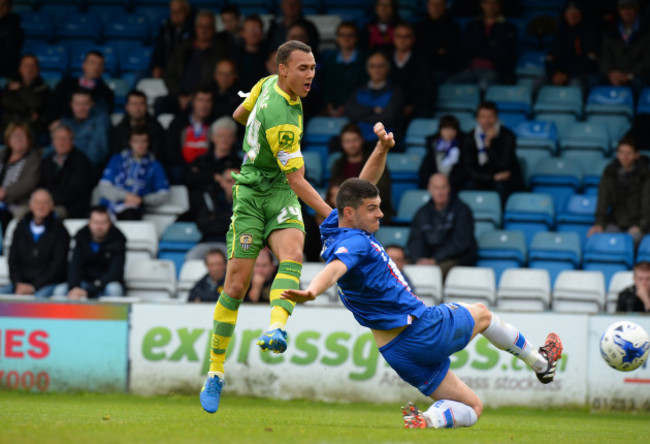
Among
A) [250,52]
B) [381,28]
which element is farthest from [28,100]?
[381,28]

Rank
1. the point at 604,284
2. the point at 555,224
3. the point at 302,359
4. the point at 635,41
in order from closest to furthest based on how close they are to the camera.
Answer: the point at 302,359, the point at 604,284, the point at 555,224, the point at 635,41

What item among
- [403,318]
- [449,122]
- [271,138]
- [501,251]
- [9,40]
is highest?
[9,40]

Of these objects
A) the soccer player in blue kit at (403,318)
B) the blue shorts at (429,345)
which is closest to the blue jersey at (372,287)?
the soccer player in blue kit at (403,318)

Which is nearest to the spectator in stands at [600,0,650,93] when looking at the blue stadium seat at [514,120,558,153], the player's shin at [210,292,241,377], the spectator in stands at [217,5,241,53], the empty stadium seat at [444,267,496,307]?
the blue stadium seat at [514,120,558,153]

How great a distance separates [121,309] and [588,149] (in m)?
Result: 7.35

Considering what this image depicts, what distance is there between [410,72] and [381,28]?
1177 millimetres

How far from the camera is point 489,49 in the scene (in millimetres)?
15891

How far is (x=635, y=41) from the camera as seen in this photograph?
15.2m

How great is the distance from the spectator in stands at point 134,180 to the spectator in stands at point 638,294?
6656 mm

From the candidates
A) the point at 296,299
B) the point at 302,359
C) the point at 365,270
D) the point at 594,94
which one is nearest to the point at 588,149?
the point at 594,94

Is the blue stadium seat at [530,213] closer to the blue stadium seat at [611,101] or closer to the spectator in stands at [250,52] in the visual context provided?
the blue stadium seat at [611,101]

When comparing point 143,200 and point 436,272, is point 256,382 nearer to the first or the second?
point 436,272

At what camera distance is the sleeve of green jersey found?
791cm

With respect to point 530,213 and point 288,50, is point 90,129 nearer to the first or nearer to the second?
point 530,213
